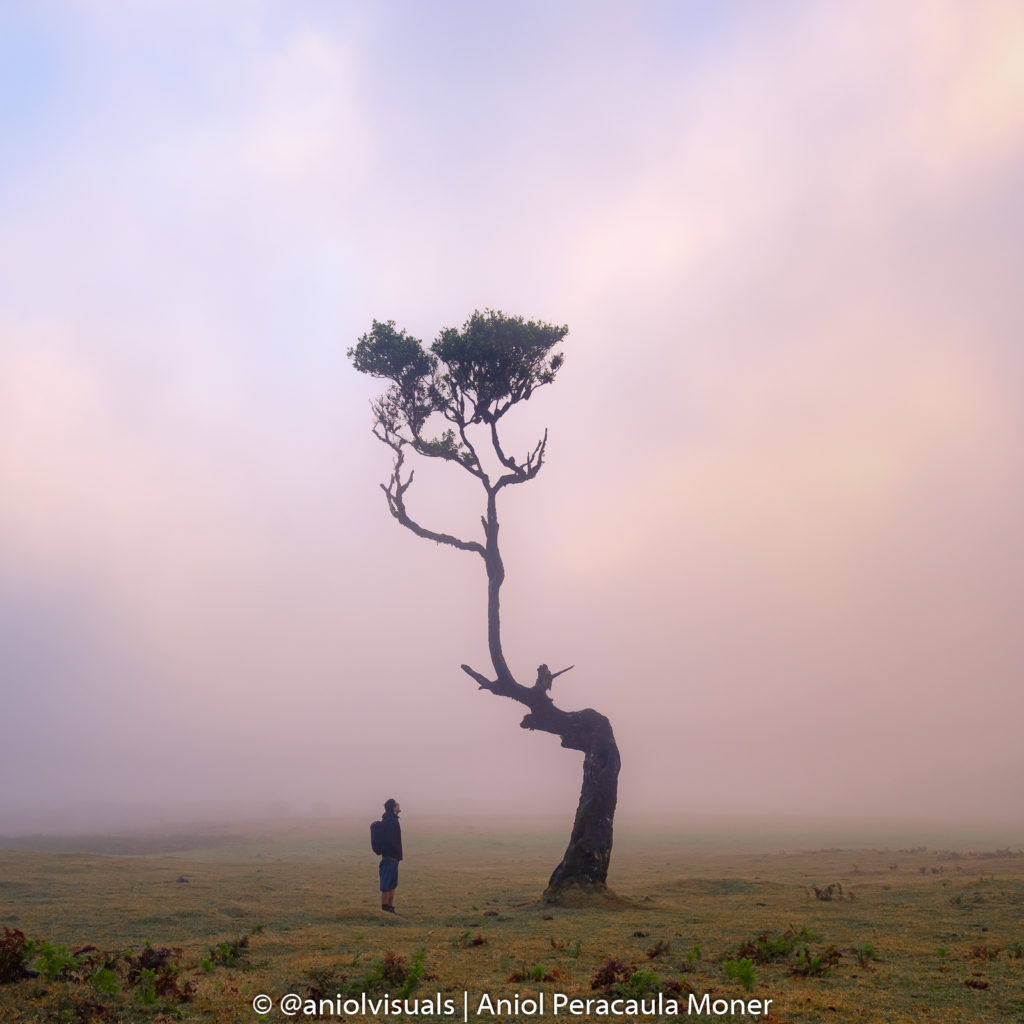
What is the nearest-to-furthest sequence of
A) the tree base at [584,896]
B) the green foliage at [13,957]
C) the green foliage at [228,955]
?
the green foliage at [13,957]
the green foliage at [228,955]
the tree base at [584,896]

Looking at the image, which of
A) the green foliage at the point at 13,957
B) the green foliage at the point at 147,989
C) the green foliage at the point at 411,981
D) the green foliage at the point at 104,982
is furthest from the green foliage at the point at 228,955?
the green foliage at the point at 411,981

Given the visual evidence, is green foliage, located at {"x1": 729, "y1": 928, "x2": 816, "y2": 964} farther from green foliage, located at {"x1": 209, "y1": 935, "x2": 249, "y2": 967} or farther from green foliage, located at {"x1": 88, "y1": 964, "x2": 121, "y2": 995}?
green foliage, located at {"x1": 88, "y1": 964, "x2": 121, "y2": 995}

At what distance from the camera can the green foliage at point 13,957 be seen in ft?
37.4

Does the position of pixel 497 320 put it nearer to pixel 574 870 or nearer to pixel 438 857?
pixel 574 870

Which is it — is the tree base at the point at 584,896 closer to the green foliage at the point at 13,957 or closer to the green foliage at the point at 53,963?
the green foliage at the point at 53,963

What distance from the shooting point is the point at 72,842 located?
7044 cm

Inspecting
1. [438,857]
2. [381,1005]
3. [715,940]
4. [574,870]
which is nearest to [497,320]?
[574,870]

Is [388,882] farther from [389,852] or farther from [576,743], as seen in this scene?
[576,743]

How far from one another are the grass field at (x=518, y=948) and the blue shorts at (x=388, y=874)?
0.88 m

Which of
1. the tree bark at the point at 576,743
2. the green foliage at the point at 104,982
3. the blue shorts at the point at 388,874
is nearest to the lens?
the green foliage at the point at 104,982

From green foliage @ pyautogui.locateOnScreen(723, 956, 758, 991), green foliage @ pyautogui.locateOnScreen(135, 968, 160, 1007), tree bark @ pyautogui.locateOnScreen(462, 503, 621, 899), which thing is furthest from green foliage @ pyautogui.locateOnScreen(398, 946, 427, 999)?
tree bark @ pyautogui.locateOnScreen(462, 503, 621, 899)

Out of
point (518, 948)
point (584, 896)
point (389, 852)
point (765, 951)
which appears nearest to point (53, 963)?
point (518, 948)

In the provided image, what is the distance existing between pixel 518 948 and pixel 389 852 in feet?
29.2

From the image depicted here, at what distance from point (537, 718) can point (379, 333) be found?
16.0 m
